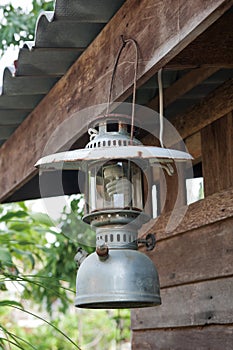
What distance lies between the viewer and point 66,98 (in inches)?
103

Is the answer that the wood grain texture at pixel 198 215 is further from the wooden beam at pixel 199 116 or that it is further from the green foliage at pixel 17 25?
the green foliage at pixel 17 25

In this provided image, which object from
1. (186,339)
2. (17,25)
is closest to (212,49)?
(186,339)

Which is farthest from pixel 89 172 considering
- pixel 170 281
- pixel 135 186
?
pixel 170 281

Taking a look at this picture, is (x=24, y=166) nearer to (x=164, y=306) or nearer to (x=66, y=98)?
(x=66, y=98)

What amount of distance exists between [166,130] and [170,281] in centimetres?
58

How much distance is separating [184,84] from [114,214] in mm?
1216

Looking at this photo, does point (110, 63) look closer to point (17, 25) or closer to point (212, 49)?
point (212, 49)

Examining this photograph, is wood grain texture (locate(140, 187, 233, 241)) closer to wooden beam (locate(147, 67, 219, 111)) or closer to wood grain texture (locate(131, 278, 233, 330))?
wood grain texture (locate(131, 278, 233, 330))

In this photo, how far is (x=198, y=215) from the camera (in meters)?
2.76

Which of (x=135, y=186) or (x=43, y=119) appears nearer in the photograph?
(x=135, y=186)

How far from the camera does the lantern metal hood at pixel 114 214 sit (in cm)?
177

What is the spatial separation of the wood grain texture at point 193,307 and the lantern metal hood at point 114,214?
696mm

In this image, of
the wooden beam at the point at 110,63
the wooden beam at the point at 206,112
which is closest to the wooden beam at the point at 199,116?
the wooden beam at the point at 206,112

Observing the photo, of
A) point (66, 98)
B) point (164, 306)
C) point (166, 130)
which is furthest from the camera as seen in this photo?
point (164, 306)
